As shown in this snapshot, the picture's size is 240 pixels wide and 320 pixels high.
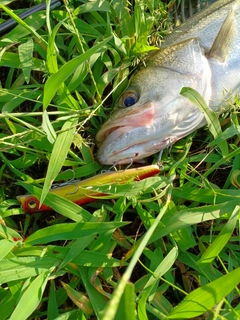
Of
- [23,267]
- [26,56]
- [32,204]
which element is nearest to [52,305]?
[23,267]

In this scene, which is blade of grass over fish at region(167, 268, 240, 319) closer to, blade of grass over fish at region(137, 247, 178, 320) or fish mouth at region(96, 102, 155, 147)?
blade of grass over fish at region(137, 247, 178, 320)

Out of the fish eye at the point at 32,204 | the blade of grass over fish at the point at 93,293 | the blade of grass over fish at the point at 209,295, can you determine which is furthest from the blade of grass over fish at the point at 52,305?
the blade of grass over fish at the point at 209,295

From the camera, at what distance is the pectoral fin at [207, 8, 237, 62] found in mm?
2631

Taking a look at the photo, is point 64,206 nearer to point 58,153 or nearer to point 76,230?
point 76,230

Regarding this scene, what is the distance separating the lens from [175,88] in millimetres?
2533

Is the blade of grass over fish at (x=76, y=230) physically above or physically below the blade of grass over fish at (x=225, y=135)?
below

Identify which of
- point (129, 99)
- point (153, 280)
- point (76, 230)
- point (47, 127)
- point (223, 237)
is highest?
point (47, 127)

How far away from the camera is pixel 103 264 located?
2357 mm

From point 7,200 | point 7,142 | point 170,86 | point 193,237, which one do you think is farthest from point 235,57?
point 7,200

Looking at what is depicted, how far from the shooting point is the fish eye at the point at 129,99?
8.35 feet

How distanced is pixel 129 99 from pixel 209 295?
124 cm

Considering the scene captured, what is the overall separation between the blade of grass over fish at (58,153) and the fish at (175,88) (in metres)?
0.22

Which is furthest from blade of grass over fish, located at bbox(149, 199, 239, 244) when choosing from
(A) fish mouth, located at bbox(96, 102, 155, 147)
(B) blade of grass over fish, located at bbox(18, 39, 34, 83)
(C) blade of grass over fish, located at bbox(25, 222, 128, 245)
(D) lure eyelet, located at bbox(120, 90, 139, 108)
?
(B) blade of grass over fish, located at bbox(18, 39, 34, 83)

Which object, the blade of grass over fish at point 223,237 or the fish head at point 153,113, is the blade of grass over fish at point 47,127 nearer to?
the fish head at point 153,113
